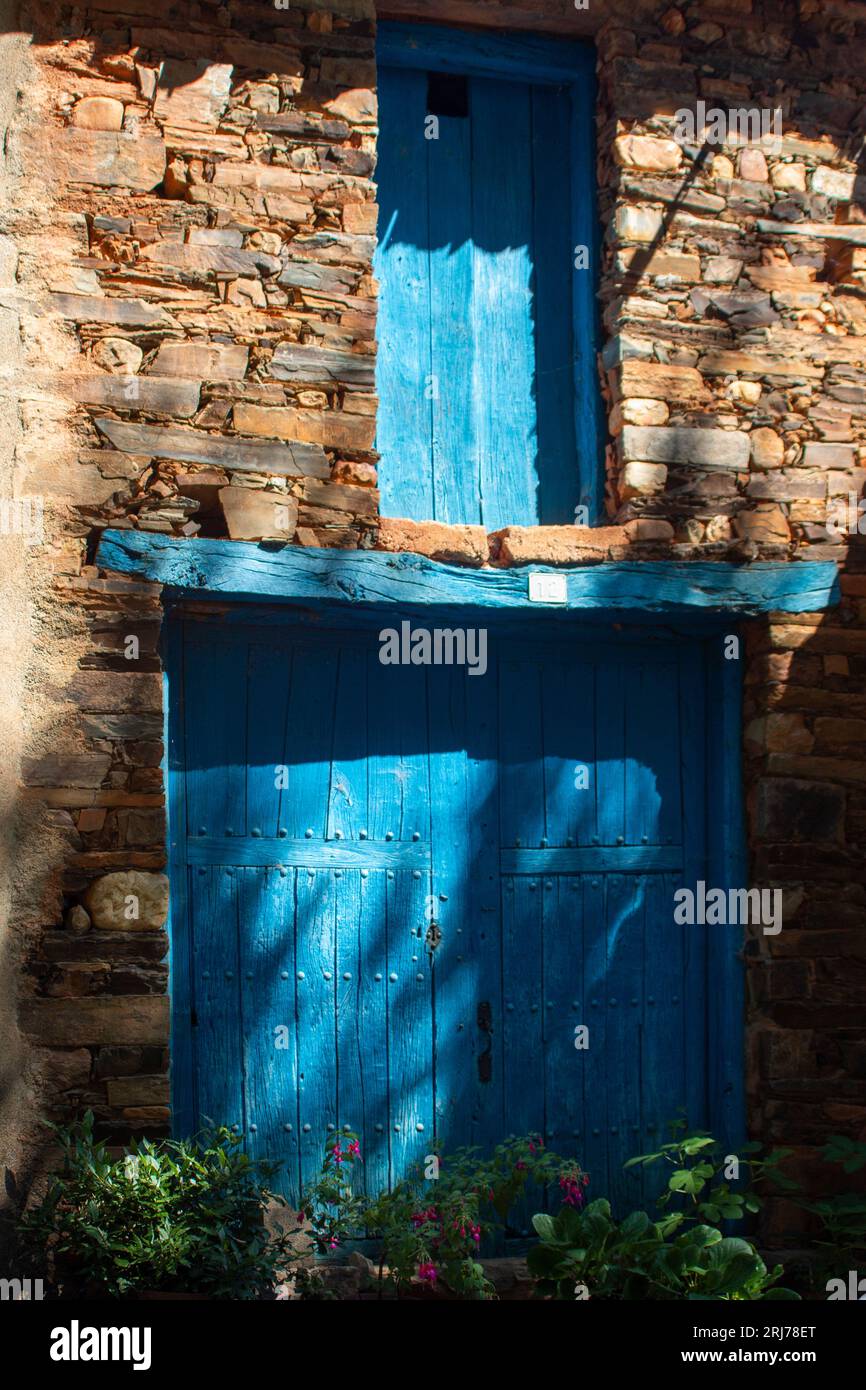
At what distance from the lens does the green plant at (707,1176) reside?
14.5 feet

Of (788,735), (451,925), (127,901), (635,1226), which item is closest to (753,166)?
(788,735)

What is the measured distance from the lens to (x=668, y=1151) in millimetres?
4816

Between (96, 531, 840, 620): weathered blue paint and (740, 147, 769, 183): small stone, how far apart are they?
1.42 m

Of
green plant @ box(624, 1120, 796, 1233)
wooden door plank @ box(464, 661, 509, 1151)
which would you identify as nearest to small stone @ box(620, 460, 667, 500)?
wooden door plank @ box(464, 661, 509, 1151)

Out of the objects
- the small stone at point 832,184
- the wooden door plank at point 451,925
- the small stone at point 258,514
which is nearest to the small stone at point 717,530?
the wooden door plank at point 451,925

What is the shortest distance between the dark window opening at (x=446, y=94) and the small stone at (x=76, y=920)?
10.0ft

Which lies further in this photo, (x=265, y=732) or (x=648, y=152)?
(x=648, y=152)

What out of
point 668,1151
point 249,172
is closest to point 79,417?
point 249,172

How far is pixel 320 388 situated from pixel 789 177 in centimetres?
194

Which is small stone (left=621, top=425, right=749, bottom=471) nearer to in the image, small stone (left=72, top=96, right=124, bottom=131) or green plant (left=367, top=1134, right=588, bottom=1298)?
small stone (left=72, top=96, right=124, bottom=131)

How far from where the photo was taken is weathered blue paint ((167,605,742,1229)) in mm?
4441

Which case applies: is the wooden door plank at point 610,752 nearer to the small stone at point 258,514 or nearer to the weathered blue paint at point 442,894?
the weathered blue paint at point 442,894

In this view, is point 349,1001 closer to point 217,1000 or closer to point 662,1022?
point 217,1000

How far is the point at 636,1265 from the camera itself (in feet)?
12.7
